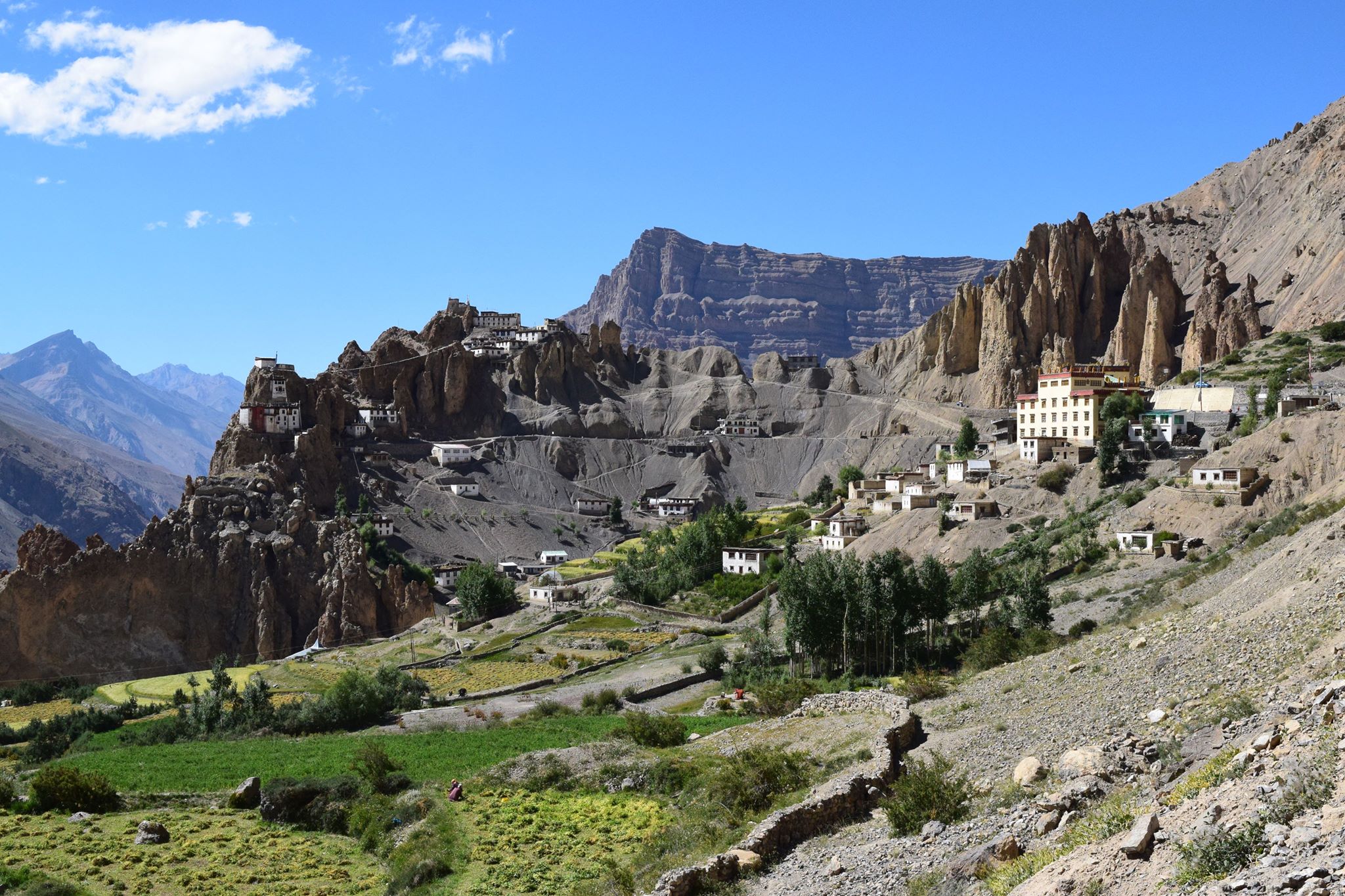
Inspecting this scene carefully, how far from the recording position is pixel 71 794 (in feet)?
118

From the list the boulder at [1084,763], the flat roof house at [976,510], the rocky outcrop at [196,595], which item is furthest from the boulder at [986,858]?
the rocky outcrop at [196,595]

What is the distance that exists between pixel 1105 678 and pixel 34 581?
103 m

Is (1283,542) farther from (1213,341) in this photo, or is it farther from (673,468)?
(673,468)

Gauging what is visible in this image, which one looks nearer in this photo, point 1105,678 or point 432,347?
point 1105,678

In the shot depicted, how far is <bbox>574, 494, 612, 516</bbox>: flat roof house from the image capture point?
138875 mm

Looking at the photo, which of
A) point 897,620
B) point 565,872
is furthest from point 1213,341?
point 565,872

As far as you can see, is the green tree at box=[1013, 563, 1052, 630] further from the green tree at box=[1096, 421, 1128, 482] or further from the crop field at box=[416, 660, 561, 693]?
the crop field at box=[416, 660, 561, 693]

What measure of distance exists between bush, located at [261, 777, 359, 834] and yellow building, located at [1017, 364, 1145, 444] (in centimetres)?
6075

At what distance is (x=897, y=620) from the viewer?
51469 mm

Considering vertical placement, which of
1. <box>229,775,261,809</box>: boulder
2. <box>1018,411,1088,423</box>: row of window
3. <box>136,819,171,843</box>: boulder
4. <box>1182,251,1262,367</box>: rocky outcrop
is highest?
<box>1182,251,1262,367</box>: rocky outcrop

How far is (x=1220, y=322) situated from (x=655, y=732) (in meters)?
104

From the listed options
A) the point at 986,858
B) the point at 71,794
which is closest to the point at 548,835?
the point at 986,858

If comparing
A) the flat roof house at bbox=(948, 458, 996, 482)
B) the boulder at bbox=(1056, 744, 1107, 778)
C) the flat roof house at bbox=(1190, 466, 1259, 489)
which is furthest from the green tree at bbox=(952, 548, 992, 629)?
the boulder at bbox=(1056, 744, 1107, 778)

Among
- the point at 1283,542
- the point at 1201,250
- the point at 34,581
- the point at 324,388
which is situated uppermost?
the point at 1201,250
